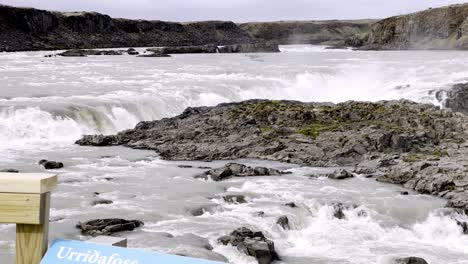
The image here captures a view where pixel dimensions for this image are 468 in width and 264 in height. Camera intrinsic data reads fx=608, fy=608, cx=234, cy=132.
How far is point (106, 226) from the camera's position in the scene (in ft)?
39.8

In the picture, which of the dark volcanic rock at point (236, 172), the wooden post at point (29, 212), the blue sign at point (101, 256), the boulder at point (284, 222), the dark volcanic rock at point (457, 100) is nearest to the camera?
the blue sign at point (101, 256)

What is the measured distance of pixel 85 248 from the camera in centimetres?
292

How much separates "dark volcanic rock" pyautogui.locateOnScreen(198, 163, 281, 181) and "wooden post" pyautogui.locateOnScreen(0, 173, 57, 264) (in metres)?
14.2

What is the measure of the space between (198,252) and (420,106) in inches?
749

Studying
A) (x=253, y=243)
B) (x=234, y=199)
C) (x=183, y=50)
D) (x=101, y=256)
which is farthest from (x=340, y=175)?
(x=183, y=50)

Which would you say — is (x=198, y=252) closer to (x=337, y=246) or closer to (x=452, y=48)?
(x=337, y=246)

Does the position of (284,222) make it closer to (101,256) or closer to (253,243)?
(253,243)

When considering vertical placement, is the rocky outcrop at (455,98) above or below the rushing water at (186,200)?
above

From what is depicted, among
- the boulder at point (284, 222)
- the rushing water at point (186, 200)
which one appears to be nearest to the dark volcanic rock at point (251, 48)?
the rushing water at point (186, 200)

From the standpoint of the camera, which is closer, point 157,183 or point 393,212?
point 393,212

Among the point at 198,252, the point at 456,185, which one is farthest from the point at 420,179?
the point at 198,252

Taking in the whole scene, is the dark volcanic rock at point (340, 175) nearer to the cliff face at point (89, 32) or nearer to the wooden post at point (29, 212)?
the wooden post at point (29, 212)

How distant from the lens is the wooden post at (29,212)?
10.3 feet

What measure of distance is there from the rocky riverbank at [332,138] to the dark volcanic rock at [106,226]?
853cm
